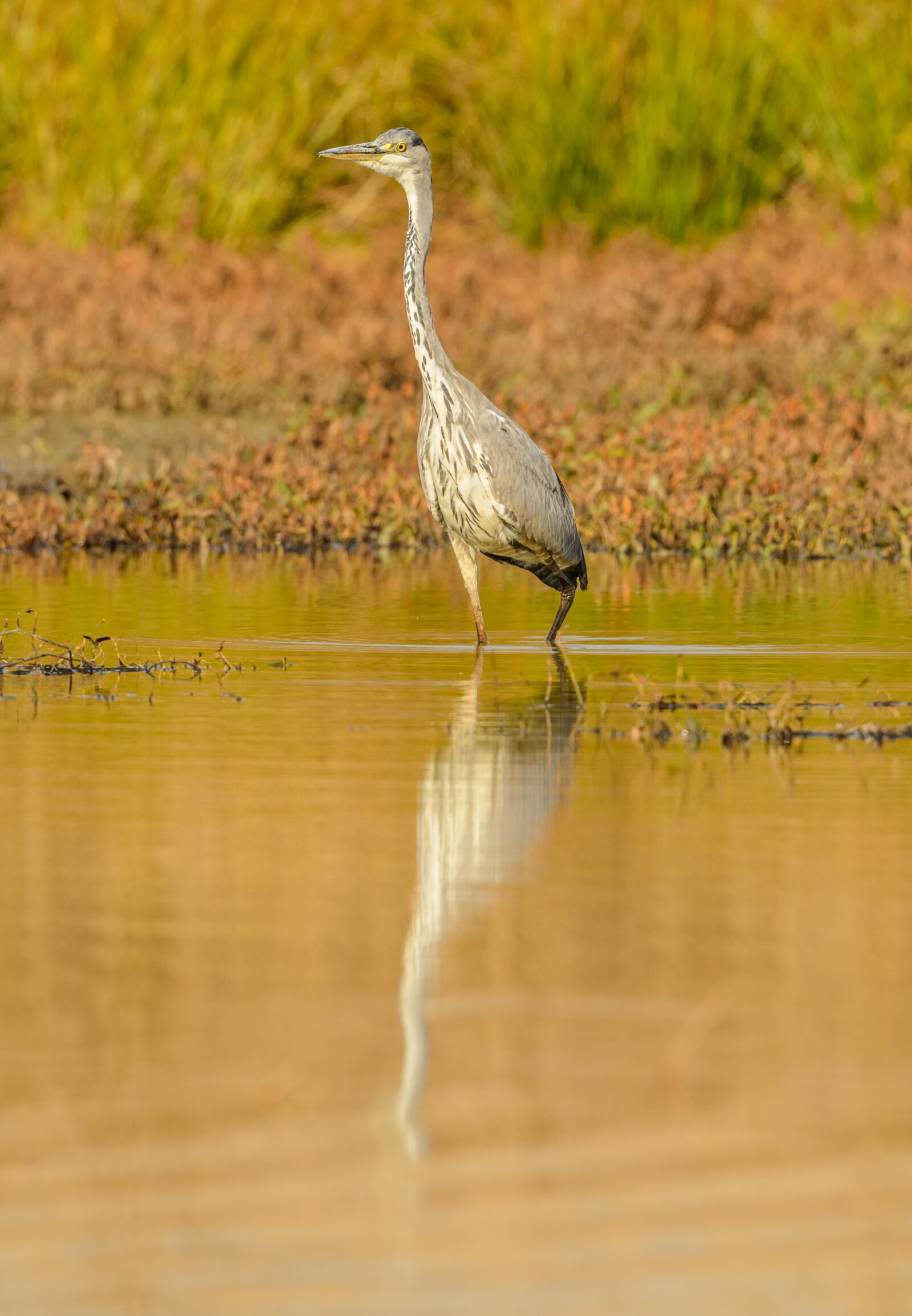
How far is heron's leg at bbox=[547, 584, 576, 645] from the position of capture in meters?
11.1

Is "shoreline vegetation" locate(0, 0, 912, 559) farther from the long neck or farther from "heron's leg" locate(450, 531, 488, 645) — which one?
"heron's leg" locate(450, 531, 488, 645)

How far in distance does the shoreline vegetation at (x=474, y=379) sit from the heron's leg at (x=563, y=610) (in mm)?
3550

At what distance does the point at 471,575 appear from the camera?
11.2 metres

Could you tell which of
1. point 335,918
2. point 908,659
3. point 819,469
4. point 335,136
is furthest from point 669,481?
point 335,918

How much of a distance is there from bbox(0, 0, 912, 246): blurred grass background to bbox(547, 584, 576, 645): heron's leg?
10441mm

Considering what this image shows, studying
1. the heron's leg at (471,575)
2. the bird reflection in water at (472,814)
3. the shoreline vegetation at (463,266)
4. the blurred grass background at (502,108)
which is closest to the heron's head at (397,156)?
the heron's leg at (471,575)

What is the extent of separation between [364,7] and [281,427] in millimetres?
6640

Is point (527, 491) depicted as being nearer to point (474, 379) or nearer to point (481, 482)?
point (481, 482)

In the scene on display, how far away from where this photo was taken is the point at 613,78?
22.1 meters

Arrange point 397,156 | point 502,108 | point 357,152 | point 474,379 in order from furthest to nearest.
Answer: point 502,108, point 474,379, point 397,156, point 357,152

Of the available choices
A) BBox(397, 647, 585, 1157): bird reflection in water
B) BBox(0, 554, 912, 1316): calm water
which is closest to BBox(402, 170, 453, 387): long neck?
BBox(397, 647, 585, 1157): bird reflection in water

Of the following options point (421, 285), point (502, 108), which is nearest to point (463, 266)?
point (502, 108)

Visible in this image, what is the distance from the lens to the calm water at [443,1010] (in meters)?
3.67

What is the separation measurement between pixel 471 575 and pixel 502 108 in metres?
12.3
